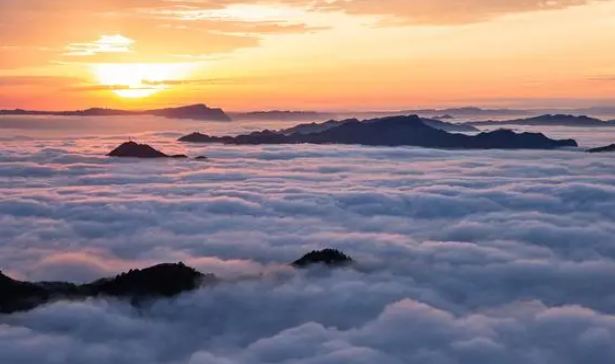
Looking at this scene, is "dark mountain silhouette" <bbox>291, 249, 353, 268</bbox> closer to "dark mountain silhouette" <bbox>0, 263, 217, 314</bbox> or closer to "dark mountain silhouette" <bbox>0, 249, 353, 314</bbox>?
"dark mountain silhouette" <bbox>0, 249, 353, 314</bbox>

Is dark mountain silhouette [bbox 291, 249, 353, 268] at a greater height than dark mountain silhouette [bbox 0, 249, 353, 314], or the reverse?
dark mountain silhouette [bbox 291, 249, 353, 268]

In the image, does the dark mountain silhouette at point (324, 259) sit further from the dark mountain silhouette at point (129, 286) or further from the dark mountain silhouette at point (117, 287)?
the dark mountain silhouette at point (117, 287)

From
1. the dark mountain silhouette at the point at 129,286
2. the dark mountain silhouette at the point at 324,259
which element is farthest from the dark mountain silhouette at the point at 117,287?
the dark mountain silhouette at the point at 324,259

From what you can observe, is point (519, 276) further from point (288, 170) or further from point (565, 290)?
point (288, 170)

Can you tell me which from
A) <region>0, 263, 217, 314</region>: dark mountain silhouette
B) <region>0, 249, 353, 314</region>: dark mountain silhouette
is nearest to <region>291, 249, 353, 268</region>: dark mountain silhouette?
<region>0, 249, 353, 314</region>: dark mountain silhouette

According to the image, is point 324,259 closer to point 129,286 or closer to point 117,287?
point 129,286

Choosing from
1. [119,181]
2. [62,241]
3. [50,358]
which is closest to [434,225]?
[62,241]
